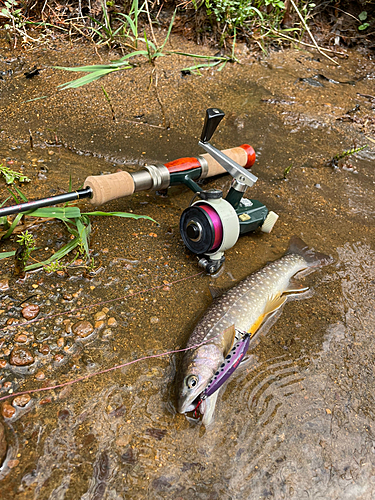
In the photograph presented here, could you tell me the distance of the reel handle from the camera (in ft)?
8.52

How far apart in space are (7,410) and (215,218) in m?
1.58

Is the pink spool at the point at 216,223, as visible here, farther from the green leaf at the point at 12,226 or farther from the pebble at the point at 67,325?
the green leaf at the point at 12,226

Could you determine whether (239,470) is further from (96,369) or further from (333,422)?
(96,369)

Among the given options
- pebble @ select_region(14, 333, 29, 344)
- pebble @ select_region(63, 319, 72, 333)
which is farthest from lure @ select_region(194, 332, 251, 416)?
pebble @ select_region(14, 333, 29, 344)

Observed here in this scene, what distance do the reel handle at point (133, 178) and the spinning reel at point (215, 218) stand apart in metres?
0.18

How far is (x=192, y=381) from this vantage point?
2055mm

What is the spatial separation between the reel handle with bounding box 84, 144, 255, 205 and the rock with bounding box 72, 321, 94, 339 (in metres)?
0.83

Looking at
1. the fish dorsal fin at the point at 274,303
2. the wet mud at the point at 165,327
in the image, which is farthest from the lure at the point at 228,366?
the fish dorsal fin at the point at 274,303

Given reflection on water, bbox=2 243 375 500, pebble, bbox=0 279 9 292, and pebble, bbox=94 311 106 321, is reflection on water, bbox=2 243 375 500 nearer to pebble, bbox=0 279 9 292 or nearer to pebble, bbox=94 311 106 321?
pebble, bbox=94 311 106 321

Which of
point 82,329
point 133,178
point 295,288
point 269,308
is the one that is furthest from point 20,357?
point 295,288

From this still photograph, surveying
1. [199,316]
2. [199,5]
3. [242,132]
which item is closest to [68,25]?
[199,5]

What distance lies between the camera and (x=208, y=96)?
14.8 feet

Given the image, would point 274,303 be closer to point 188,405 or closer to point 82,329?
point 188,405

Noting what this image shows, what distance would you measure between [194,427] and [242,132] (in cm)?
313
